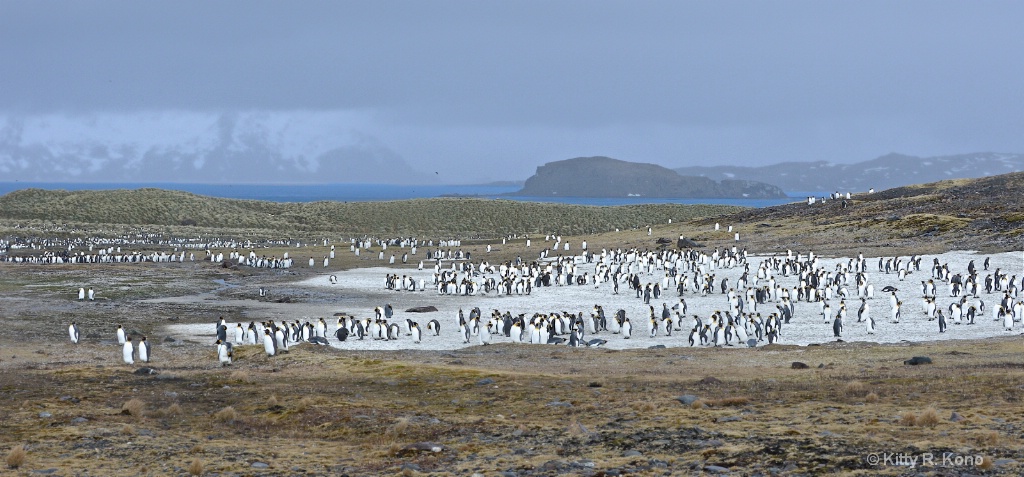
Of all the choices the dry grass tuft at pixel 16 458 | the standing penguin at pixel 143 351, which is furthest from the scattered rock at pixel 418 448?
the standing penguin at pixel 143 351

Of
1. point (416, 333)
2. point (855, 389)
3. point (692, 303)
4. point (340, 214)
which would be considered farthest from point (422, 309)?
point (340, 214)

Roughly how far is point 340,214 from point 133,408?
276 ft

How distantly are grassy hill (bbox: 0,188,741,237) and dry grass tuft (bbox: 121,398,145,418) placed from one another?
243 ft

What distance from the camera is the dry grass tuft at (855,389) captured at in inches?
575

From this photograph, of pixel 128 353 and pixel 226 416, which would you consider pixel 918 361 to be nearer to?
pixel 226 416

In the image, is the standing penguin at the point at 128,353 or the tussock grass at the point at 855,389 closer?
the tussock grass at the point at 855,389

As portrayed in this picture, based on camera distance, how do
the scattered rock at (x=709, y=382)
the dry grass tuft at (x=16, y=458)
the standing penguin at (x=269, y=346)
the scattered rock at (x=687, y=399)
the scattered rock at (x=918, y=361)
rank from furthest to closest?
the standing penguin at (x=269, y=346)
the scattered rock at (x=918, y=361)
the scattered rock at (x=709, y=382)
the scattered rock at (x=687, y=399)
the dry grass tuft at (x=16, y=458)

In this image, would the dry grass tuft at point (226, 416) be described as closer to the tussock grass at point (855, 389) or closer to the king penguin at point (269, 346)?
the king penguin at point (269, 346)

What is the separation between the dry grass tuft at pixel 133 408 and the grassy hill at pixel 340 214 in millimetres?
74118

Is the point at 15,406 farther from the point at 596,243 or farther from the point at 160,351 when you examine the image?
the point at 596,243

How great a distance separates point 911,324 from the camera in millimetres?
27234

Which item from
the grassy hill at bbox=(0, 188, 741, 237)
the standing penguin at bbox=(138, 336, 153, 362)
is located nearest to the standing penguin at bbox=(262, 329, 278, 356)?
the standing penguin at bbox=(138, 336, 153, 362)

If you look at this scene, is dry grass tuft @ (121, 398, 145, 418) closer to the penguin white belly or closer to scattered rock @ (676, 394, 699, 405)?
the penguin white belly

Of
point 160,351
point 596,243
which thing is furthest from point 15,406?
point 596,243
